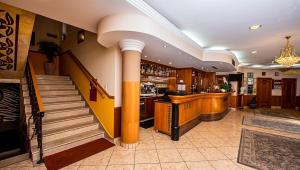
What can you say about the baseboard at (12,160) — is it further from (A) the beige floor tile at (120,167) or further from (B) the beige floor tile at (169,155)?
(B) the beige floor tile at (169,155)

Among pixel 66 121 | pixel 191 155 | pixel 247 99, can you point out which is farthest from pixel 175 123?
pixel 247 99

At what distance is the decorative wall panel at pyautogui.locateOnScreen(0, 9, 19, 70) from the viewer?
279cm

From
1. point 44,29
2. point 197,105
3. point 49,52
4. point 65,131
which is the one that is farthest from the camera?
point 44,29

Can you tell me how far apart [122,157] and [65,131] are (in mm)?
1500

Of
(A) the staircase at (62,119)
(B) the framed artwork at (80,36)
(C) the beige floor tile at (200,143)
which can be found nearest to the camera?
(A) the staircase at (62,119)

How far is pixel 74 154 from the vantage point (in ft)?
9.30

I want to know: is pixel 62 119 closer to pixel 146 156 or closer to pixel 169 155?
pixel 146 156

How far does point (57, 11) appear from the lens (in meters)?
2.39

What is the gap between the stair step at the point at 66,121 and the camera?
3228mm

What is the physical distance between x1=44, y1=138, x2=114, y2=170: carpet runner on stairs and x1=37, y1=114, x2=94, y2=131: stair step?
0.70 m

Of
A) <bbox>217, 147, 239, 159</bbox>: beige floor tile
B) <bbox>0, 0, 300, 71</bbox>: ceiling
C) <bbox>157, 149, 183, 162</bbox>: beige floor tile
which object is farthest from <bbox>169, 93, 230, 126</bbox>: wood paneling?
<bbox>0, 0, 300, 71</bbox>: ceiling

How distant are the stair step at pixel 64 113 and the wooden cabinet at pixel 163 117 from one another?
209 centimetres

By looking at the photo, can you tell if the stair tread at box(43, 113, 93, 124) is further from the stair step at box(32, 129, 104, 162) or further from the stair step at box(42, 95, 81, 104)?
the stair step at box(42, 95, 81, 104)

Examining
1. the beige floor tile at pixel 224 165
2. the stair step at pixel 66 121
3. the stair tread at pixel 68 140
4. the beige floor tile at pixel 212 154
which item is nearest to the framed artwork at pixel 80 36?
the stair step at pixel 66 121
